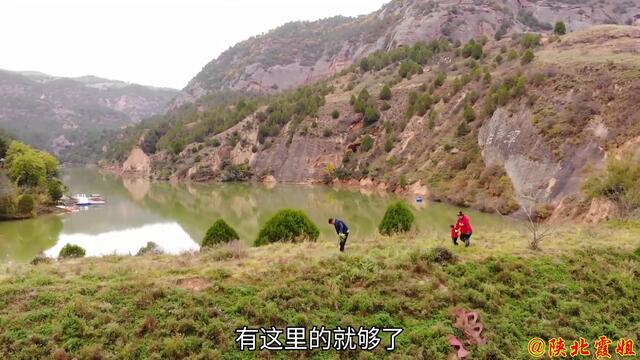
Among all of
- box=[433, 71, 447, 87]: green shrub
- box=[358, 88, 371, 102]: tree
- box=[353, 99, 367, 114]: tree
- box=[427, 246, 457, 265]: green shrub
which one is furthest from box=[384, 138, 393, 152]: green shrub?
box=[427, 246, 457, 265]: green shrub

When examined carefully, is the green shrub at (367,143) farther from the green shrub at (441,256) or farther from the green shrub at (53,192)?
the green shrub at (441,256)

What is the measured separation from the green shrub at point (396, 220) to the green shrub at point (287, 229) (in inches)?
126

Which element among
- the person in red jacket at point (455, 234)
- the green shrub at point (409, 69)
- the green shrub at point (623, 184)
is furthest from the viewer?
the green shrub at point (409, 69)

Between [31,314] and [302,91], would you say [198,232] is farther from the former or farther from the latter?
[302,91]

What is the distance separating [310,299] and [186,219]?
37.1 metres

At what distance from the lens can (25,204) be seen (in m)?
44.3

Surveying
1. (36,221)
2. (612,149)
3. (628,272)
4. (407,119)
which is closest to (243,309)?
(628,272)

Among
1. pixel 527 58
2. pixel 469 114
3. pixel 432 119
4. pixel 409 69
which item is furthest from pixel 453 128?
pixel 409 69

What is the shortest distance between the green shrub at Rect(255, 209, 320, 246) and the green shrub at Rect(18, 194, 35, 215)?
1380 inches

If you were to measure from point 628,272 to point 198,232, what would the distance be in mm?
29651

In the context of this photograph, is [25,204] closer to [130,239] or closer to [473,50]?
[130,239]

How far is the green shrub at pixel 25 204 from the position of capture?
43.8 m

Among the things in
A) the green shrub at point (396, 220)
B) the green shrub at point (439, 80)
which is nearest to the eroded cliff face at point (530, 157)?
the green shrub at point (396, 220)

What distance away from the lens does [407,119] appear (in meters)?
78.4
